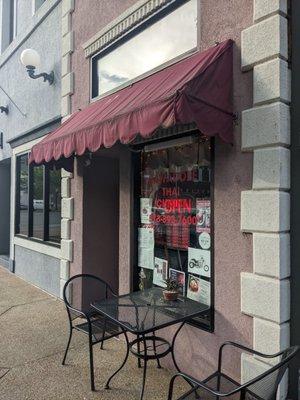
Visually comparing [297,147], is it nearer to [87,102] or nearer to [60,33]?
[87,102]

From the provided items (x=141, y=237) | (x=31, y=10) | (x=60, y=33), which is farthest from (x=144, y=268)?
(x=31, y=10)

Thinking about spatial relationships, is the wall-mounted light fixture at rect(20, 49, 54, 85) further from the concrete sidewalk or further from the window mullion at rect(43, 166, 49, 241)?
the concrete sidewalk

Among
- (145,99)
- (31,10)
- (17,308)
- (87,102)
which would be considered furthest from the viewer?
(31,10)

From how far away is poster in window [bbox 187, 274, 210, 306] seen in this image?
3.63 metres

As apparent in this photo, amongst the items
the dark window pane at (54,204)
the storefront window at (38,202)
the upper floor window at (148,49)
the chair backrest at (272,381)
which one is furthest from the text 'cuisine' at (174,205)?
the dark window pane at (54,204)

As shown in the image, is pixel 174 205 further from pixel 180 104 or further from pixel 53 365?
pixel 53 365

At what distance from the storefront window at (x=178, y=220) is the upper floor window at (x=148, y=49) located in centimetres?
97

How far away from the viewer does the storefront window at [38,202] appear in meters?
7.08

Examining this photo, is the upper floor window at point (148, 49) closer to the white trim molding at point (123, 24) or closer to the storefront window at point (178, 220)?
the white trim molding at point (123, 24)

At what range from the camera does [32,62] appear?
274 inches

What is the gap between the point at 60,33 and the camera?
6594 millimetres

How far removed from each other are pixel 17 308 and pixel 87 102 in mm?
3468

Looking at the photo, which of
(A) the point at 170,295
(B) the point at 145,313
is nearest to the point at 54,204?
(A) the point at 170,295

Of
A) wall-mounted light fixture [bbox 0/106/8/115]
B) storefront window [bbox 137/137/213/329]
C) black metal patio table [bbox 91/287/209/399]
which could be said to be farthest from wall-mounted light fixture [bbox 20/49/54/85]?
black metal patio table [bbox 91/287/209/399]
